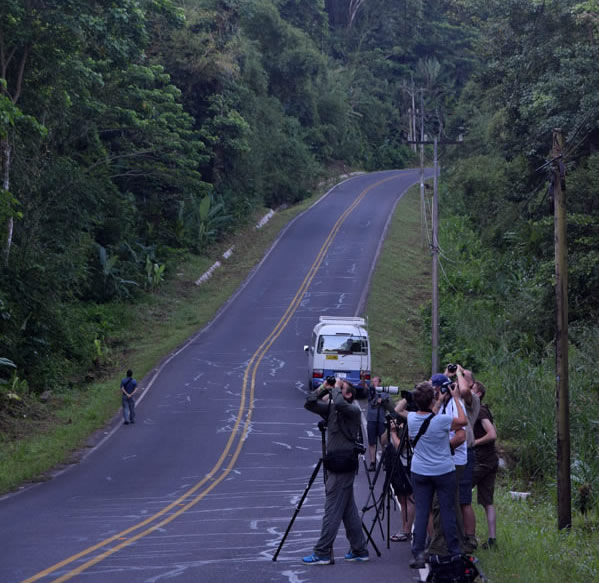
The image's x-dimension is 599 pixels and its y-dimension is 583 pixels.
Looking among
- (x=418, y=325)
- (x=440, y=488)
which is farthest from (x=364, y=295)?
(x=440, y=488)

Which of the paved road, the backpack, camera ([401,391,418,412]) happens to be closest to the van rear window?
the paved road

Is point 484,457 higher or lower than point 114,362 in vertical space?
higher

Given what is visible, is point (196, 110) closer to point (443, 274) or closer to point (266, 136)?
point (266, 136)

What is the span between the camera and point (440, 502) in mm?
8461

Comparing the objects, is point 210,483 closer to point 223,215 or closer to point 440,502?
point 440,502

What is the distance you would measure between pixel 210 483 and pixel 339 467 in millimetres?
7336

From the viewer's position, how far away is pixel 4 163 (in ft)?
81.4

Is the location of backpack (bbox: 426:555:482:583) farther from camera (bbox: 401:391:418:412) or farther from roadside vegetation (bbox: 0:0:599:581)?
camera (bbox: 401:391:418:412)

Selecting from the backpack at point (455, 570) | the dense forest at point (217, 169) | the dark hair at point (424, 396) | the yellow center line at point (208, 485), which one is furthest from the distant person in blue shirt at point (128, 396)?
the backpack at point (455, 570)

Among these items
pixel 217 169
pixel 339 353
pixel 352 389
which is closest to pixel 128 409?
pixel 339 353

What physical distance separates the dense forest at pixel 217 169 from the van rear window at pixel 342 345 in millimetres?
3091

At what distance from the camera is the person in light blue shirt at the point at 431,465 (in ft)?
27.6

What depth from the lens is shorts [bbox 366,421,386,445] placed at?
52.3 feet

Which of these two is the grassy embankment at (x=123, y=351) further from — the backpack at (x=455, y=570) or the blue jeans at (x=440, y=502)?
the backpack at (x=455, y=570)
